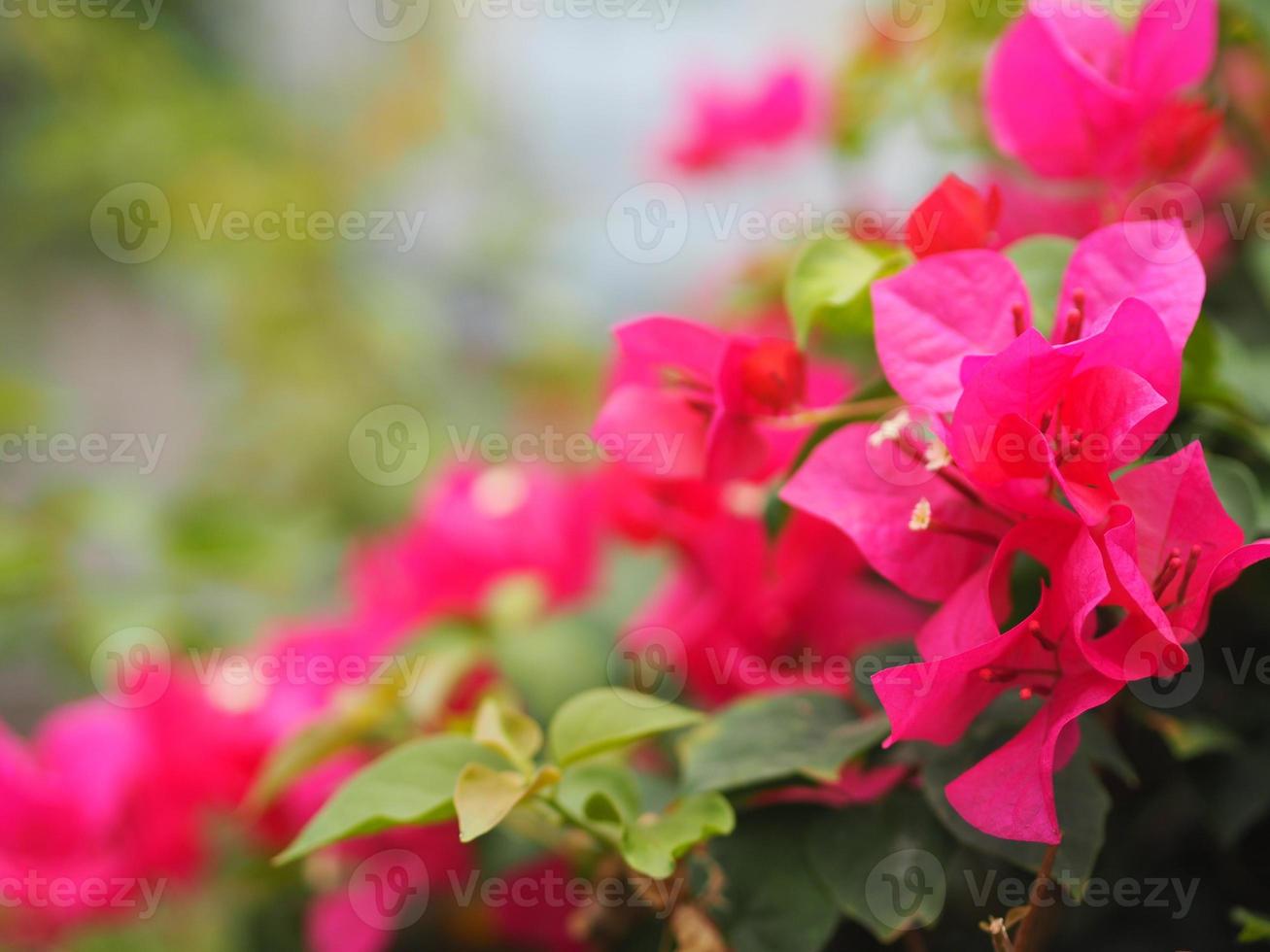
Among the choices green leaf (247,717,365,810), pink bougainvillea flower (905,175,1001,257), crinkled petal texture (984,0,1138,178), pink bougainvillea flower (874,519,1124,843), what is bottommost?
green leaf (247,717,365,810)

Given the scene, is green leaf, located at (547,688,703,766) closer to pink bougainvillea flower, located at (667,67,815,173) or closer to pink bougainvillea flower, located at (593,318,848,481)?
pink bougainvillea flower, located at (593,318,848,481)

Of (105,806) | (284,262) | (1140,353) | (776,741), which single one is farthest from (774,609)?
(284,262)

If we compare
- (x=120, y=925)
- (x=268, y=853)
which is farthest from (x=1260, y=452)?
(x=120, y=925)

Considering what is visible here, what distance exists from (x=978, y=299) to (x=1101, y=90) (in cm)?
11

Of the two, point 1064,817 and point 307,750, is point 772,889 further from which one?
point 307,750

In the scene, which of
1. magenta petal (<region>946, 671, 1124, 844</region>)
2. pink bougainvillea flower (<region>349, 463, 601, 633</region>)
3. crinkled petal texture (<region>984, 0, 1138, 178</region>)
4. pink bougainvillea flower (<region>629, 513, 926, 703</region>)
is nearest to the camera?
magenta petal (<region>946, 671, 1124, 844</region>)

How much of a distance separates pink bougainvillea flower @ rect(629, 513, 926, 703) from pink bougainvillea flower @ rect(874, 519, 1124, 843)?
169mm

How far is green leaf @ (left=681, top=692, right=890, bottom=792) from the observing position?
1.11 feet

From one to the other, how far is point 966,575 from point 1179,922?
0.20 m

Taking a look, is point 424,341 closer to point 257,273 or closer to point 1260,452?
point 257,273

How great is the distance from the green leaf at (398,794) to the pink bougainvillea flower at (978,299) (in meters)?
0.19

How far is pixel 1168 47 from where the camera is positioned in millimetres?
371

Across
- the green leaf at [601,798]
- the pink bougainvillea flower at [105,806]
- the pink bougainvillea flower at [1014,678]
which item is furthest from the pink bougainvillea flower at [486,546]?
the pink bougainvillea flower at [1014,678]

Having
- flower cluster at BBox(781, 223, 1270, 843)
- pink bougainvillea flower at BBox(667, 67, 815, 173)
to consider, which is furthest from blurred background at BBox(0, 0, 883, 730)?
flower cluster at BBox(781, 223, 1270, 843)
